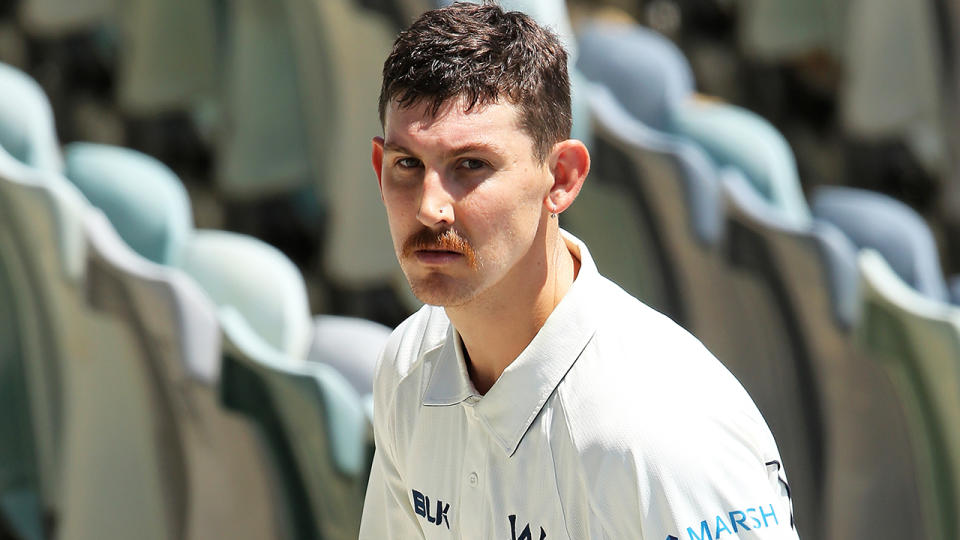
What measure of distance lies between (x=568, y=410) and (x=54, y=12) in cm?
183

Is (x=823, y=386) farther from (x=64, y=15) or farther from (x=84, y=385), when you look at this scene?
(x=64, y=15)

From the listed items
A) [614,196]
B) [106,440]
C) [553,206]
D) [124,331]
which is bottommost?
[106,440]

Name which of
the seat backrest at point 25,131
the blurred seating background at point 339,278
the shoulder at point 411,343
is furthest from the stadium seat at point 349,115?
the shoulder at point 411,343

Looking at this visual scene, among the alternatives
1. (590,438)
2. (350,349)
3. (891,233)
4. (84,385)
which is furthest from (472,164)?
(891,233)

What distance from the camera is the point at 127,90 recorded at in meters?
2.29

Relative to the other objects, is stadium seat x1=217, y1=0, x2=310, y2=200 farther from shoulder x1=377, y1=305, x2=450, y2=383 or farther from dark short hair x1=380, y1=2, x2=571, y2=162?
dark short hair x1=380, y1=2, x2=571, y2=162

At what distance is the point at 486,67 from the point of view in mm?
728

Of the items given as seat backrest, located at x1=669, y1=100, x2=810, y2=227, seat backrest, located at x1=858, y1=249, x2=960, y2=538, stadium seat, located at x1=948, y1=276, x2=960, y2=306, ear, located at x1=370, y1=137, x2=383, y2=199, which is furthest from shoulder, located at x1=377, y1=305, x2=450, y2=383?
stadium seat, located at x1=948, y1=276, x2=960, y2=306

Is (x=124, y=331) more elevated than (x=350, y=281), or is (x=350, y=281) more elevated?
(x=350, y=281)

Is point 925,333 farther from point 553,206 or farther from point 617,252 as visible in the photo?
point 553,206

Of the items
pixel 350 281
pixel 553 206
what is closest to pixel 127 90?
pixel 350 281

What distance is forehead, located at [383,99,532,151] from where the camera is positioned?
73cm

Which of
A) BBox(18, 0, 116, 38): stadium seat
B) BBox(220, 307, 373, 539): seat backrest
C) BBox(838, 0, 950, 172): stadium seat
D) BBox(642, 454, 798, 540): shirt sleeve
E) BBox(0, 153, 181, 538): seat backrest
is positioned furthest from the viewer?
BBox(18, 0, 116, 38): stadium seat

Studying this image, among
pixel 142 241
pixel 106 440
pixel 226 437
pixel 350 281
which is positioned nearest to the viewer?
pixel 226 437
